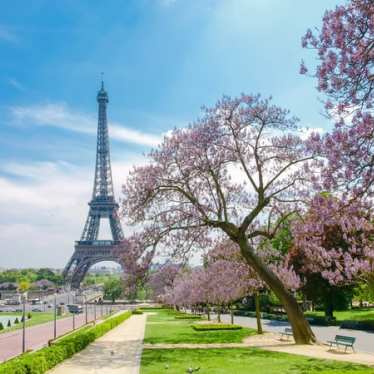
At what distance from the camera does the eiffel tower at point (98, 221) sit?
111875 mm

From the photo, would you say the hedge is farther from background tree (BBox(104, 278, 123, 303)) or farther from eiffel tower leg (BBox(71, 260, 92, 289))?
background tree (BBox(104, 278, 123, 303))

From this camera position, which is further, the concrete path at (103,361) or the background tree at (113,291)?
the background tree at (113,291)

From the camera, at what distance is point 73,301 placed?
365 ft

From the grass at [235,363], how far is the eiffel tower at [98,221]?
90838 millimetres

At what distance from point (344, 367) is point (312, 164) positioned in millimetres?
10138

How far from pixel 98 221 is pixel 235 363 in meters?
102

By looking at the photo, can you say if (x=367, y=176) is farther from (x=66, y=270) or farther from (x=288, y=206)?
(x=66, y=270)

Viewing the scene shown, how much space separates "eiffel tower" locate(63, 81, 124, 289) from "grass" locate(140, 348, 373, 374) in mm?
90838

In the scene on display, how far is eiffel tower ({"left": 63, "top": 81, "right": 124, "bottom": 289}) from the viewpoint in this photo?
367ft

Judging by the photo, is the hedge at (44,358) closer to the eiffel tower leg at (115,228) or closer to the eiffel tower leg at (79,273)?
the eiffel tower leg at (79,273)

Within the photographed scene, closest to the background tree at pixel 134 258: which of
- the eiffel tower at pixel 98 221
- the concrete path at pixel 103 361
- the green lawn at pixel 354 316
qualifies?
the concrete path at pixel 103 361

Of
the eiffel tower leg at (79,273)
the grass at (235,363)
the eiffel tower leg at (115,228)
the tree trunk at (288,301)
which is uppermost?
the eiffel tower leg at (115,228)

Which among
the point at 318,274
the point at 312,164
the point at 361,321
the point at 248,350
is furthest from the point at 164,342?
the point at 318,274

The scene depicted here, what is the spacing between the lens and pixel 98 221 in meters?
117
